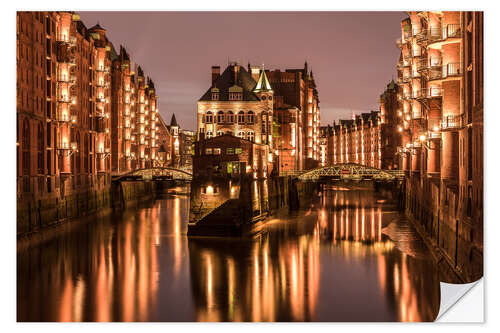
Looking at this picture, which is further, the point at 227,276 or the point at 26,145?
the point at 26,145

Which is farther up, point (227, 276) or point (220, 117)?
point (220, 117)

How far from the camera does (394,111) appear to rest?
94188mm

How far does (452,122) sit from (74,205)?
114 feet

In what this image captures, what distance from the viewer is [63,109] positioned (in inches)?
1980

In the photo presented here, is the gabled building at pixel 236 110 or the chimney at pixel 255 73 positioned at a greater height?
the chimney at pixel 255 73

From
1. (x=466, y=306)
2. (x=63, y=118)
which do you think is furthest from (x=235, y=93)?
(x=466, y=306)

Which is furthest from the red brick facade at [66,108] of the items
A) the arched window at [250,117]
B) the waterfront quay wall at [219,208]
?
the arched window at [250,117]

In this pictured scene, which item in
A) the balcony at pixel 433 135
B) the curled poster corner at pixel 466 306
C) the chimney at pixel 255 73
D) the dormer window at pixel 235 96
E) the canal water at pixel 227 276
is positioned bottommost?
the canal water at pixel 227 276

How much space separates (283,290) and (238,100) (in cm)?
4794

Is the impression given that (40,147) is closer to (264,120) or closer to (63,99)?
(63,99)

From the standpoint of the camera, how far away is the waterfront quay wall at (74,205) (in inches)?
1565

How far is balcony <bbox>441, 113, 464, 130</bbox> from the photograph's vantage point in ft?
94.3

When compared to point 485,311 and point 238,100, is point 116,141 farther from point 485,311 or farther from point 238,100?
point 485,311

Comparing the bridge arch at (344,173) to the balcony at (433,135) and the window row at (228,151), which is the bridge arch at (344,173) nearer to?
the window row at (228,151)
